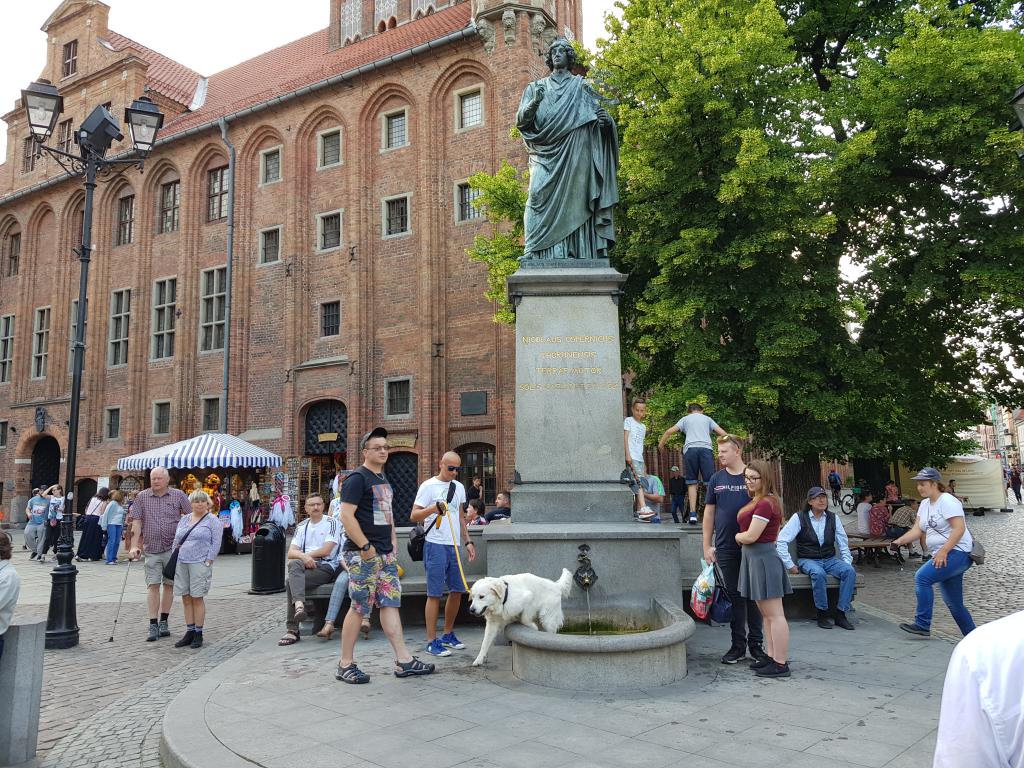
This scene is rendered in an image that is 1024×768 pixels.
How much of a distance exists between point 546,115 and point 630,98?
7247 mm

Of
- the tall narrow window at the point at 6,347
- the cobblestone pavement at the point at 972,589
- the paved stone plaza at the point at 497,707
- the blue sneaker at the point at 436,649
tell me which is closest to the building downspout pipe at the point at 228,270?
the tall narrow window at the point at 6,347

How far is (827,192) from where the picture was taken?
12852mm

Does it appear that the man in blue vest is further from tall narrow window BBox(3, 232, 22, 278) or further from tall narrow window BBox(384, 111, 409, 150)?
tall narrow window BBox(3, 232, 22, 278)

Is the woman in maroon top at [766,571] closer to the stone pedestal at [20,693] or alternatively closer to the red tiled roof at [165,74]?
the stone pedestal at [20,693]

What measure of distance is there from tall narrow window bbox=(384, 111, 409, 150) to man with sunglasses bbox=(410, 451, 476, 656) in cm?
2069

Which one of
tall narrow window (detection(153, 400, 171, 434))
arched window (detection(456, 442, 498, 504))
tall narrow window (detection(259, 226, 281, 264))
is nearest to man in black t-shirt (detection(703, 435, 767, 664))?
arched window (detection(456, 442, 498, 504))

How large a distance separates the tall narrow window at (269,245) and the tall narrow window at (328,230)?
1.87 metres

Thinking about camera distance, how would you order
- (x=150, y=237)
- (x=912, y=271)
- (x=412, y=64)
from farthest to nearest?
(x=150, y=237) < (x=412, y=64) < (x=912, y=271)

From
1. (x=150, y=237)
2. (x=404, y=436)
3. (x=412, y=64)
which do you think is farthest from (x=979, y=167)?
(x=150, y=237)

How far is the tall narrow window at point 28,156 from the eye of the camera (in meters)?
34.9

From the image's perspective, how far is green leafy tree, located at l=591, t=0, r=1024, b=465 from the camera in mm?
12219

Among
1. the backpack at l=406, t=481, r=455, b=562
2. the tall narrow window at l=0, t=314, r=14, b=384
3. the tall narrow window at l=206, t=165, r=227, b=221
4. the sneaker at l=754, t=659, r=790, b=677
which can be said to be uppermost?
the tall narrow window at l=206, t=165, r=227, b=221

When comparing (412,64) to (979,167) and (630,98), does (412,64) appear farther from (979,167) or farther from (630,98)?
(979,167)

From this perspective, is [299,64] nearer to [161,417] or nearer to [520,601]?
[161,417]
